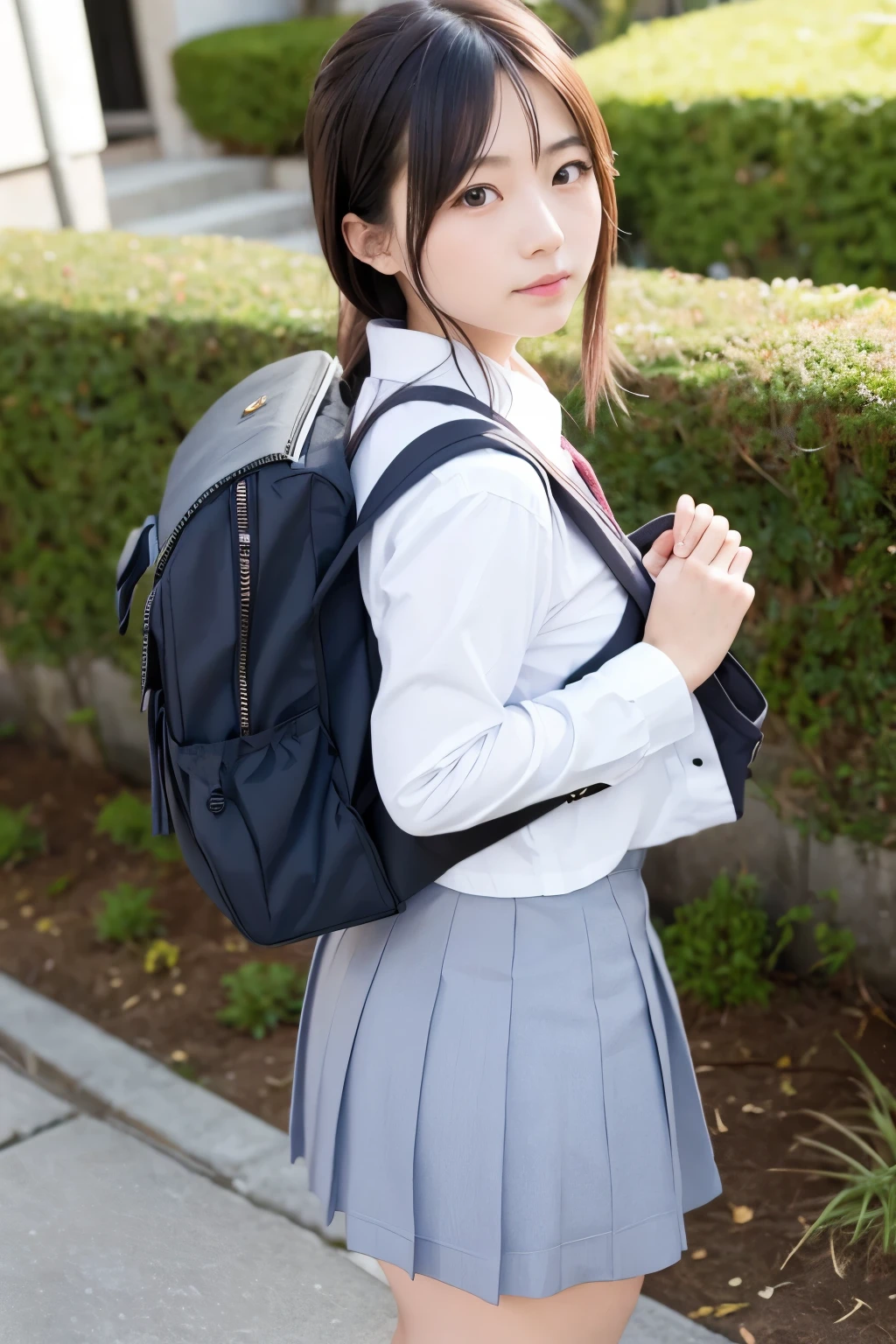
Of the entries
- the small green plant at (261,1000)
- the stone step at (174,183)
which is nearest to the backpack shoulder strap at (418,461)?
the small green plant at (261,1000)

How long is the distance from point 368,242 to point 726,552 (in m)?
0.57

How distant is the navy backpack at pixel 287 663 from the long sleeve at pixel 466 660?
5 centimetres

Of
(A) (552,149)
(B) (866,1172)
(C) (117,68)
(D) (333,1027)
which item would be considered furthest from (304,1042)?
(C) (117,68)

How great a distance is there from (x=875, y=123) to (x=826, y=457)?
371cm

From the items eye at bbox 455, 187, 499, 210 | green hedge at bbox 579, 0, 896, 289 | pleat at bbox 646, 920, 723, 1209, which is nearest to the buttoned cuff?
pleat at bbox 646, 920, 723, 1209

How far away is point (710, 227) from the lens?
630cm

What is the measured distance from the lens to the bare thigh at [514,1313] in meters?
1.65

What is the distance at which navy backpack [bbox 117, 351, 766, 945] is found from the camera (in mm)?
1457

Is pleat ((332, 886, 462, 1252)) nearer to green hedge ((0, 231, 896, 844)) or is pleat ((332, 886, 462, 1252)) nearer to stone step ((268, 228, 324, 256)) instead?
green hedge ((0, 231, 896, 844))

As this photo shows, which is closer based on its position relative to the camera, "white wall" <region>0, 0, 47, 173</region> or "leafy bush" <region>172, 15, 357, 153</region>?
"white wall" <region>0, 0, 47, 173</region>

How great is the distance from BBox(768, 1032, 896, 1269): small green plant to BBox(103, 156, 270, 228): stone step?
24.9 ft

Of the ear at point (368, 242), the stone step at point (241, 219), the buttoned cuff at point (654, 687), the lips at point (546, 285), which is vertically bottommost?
the stone step at point (241, 219)

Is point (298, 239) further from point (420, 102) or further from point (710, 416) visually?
point (420, 102)

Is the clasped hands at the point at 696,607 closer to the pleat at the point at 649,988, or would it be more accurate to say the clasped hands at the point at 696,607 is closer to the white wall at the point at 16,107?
the pleat at the point at 649,988
